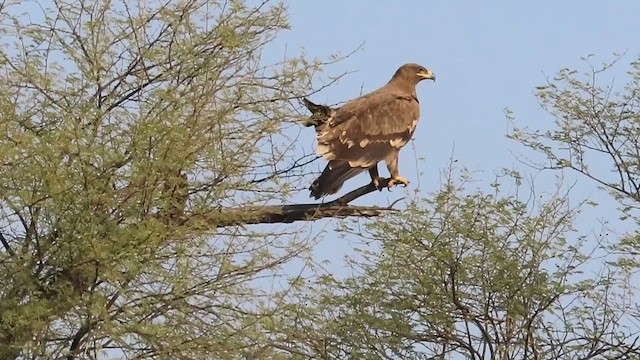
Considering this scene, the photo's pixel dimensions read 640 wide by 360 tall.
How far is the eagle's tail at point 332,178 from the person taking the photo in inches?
298

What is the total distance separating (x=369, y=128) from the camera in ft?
28.8

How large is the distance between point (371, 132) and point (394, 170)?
345 millimetres

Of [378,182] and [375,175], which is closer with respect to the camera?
[378,182]

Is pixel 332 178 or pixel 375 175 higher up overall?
pixel 375 175

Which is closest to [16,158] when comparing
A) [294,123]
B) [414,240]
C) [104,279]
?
[104,279]

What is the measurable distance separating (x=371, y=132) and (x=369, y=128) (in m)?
0.05

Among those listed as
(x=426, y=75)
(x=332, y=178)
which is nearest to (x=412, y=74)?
(x=426, y=75)

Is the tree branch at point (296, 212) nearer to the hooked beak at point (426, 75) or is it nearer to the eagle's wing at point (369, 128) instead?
the eagle's wing at point (369, 128)

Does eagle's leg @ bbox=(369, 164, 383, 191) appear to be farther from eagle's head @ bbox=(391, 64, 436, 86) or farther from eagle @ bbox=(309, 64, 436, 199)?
eagle's head @ bbox=(391, 64, 436, 86)

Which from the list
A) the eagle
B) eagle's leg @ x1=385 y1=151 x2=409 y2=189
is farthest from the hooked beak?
eagle's leg @ x1=385 y1=151 x2=409 y2=189

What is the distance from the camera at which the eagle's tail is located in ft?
24.8

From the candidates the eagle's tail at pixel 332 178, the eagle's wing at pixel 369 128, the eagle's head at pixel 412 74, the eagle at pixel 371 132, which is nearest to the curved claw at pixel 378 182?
the eagle at pixel 371 132

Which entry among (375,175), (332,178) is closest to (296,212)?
(332,178)

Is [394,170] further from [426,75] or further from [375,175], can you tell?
[426,75]
